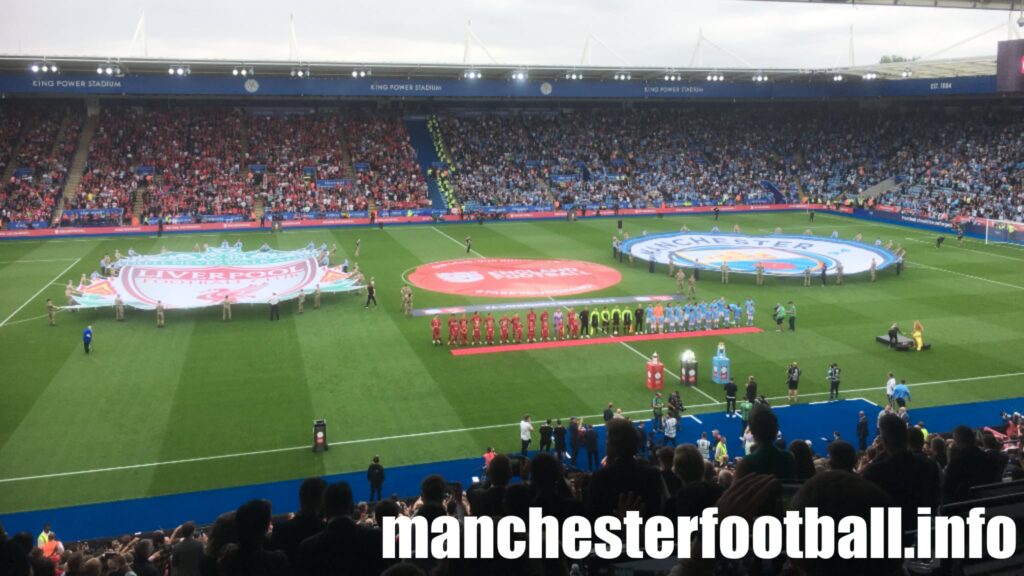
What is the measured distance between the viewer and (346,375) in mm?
26375

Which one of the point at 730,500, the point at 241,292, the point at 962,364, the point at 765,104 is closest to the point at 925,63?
the point at 765,104

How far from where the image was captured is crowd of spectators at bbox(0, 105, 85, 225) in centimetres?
5625

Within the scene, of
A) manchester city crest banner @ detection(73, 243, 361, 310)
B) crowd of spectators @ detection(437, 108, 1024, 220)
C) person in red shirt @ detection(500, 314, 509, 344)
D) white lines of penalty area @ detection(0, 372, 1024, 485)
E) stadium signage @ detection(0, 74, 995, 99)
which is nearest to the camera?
white lines of penalty area @ detection(0, 372, 1024, 485)

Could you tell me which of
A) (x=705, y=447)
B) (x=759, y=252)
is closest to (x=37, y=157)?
(x=759, y=252)

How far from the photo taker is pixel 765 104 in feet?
273

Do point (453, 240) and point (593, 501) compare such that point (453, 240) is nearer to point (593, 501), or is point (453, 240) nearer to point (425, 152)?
point (425, 152)

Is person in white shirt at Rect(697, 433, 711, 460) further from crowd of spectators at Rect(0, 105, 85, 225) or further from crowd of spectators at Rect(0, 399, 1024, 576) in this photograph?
crowd of spectators at Rect(0, 105, 85, 225)

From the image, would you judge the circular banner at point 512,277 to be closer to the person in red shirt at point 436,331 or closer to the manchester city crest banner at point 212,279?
the manchester city crest banner at point 212,279

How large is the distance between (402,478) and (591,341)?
41.9 ft

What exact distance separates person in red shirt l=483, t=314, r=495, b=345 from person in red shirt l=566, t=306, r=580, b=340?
2.81 meters

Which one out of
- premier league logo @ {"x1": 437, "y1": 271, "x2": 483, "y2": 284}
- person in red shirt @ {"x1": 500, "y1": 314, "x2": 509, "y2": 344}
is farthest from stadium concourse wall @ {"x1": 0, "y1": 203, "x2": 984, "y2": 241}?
person in red shirt @ {"x1": 500, "y1": 314, "x2": 509, "y2": 344}

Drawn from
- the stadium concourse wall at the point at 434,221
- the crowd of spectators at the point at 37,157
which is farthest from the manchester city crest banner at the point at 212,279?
the crowd of spectators at the point at 37,157

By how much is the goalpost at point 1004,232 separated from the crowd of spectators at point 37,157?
5883 cm

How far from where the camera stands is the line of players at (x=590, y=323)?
3002 centimetres
